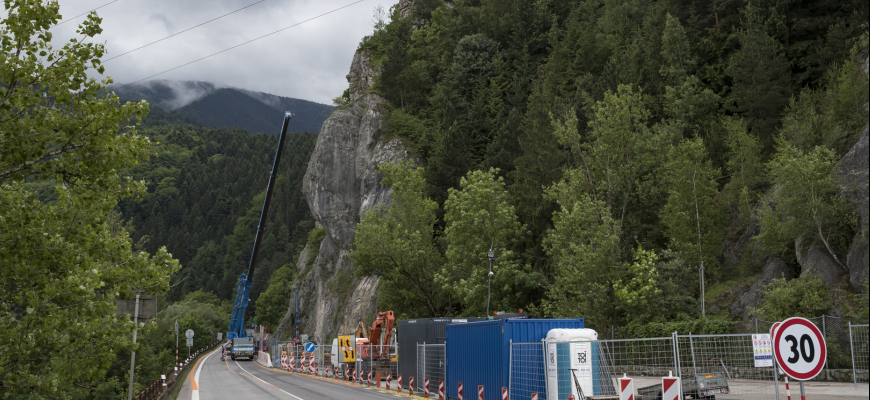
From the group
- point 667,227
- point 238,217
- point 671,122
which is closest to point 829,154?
point 667,227

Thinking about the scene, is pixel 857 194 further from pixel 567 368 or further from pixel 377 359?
pixel 377 359

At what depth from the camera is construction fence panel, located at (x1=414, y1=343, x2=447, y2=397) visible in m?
21.0

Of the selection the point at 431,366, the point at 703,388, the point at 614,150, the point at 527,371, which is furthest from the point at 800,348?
the point at 614,150

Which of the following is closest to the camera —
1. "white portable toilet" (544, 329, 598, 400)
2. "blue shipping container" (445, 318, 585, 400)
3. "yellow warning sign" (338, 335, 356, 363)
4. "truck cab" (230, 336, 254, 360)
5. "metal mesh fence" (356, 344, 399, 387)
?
"white portable toilet" (544, 329, 598, 400)

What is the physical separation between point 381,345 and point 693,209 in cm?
1943

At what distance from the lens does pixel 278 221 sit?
160 meters

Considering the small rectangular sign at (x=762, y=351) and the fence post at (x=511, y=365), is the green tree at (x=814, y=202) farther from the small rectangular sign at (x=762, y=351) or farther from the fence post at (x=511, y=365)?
the small rectangular sign at (x=762, y=351)

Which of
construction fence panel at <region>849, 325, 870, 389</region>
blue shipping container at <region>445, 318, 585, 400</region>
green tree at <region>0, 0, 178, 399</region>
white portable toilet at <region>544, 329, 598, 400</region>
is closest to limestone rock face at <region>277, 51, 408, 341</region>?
blue shipping container at <region>445, 318, 585, 400</region>

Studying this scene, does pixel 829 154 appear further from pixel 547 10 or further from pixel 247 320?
pixel 247 320

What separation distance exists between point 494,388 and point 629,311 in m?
18.2

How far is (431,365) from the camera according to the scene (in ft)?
73.6

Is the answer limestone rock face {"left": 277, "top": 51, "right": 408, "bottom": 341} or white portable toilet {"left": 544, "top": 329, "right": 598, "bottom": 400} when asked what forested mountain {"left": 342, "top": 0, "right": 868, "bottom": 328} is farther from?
white portable toilet {"left": 544, "top": 329, "right": 598, "bottom": 400}

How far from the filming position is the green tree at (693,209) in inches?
1328

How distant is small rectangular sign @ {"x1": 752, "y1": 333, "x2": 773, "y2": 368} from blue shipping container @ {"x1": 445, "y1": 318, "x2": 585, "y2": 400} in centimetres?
560
